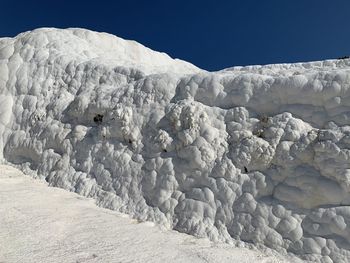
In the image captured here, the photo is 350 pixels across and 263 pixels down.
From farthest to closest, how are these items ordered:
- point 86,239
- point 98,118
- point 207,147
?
point 98,118
point 207,147
point 86,239

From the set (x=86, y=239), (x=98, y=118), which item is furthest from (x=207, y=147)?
(x=98, y=118)

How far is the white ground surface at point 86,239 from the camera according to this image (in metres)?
3.73

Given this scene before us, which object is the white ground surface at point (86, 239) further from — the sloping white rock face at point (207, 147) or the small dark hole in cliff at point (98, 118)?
the small dark hole in cliff at point (98, 118)

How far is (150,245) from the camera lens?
412 centimetres

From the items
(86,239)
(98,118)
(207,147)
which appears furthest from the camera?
(98,118)

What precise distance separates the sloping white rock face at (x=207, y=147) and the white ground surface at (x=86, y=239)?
319mm

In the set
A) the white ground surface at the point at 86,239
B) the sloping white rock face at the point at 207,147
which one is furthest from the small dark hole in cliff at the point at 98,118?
the white ground surface at the point at 86,239

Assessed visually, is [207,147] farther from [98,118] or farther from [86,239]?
[98,118]

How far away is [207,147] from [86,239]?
80.9 inches

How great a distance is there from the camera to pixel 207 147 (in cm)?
506

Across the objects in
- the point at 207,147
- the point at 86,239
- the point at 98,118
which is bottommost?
the point at 86,239

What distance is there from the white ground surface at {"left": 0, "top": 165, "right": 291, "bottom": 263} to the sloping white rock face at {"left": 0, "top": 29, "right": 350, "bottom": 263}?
1.05ft

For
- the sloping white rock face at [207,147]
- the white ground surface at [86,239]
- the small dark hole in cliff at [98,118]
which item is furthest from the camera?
the small dark hole in cliff at [98,118]

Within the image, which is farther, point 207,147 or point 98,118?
point 98,118
